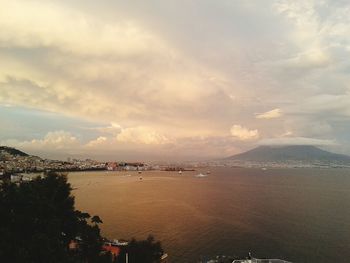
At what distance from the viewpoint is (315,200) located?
70688mm

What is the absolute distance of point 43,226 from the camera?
1462 cm

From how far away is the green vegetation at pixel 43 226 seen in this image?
39.4 feet

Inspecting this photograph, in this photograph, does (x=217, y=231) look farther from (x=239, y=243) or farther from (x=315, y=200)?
(x=315, y=200)

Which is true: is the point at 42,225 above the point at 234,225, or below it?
above

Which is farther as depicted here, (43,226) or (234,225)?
(234,225)

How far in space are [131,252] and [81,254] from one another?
19.7ft

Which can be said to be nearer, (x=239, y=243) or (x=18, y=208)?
(x=18, y=208)

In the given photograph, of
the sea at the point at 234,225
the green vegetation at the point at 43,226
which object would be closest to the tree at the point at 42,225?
the green vegetation at the point at 43,226

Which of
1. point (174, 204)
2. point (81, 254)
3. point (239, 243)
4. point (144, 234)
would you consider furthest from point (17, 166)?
point (81, 254)

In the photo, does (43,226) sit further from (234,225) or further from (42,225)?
(234,225)

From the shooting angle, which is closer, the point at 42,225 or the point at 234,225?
the point at 42,225

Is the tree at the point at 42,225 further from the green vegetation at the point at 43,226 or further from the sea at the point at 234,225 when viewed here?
the sea at the point at 234,225

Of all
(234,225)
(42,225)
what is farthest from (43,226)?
(234,225)

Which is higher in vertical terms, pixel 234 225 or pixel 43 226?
pixel 43 226
